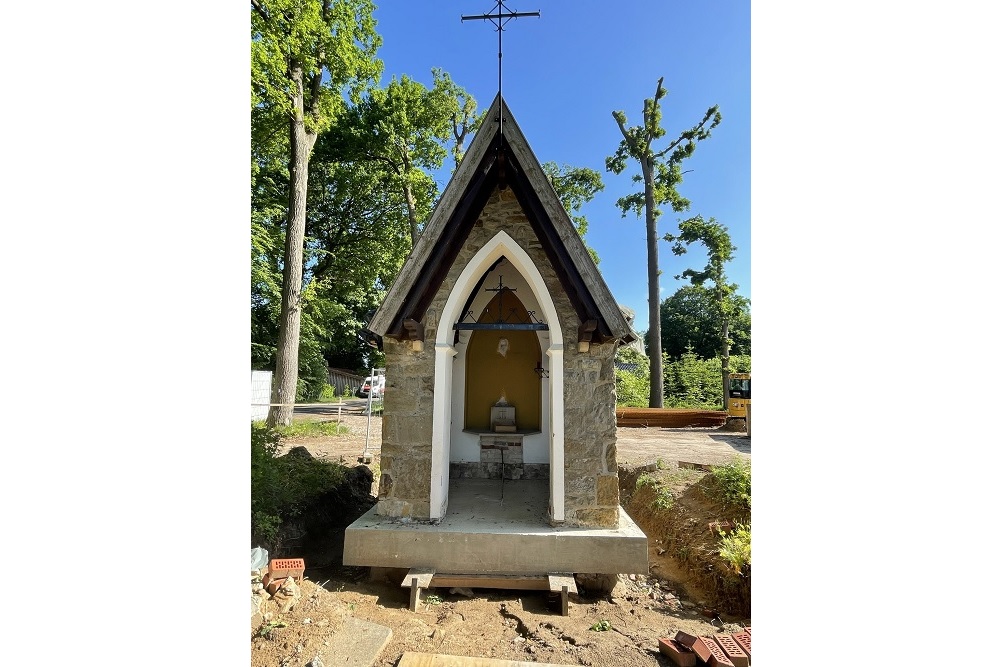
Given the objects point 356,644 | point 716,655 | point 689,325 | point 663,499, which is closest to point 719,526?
point 663,499

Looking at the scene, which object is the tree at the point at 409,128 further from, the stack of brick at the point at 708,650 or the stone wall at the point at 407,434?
the stack of brick at the point at 708,650

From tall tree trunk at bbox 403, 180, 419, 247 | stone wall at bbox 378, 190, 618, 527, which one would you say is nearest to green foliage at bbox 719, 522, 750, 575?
stone wall at bbox 378, 190, 618, 527

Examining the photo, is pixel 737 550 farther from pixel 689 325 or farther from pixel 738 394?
pixel 689 325

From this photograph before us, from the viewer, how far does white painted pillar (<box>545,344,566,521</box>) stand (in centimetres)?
387

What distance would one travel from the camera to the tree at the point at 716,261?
534 inches

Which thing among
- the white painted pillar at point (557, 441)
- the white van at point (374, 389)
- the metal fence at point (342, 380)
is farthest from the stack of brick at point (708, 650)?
the metal fence at point (342, 380)

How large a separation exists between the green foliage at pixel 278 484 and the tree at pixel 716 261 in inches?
477

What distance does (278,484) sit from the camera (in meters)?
4.69

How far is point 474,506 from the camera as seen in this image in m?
4.50

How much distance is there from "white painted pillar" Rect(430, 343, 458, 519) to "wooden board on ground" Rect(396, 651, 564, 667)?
138cm

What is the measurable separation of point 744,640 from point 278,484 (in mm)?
4725

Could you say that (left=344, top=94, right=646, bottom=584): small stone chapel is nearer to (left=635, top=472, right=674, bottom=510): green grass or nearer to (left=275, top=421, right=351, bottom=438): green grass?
(left=635, top=472, right=674, bottom=510): green grass
